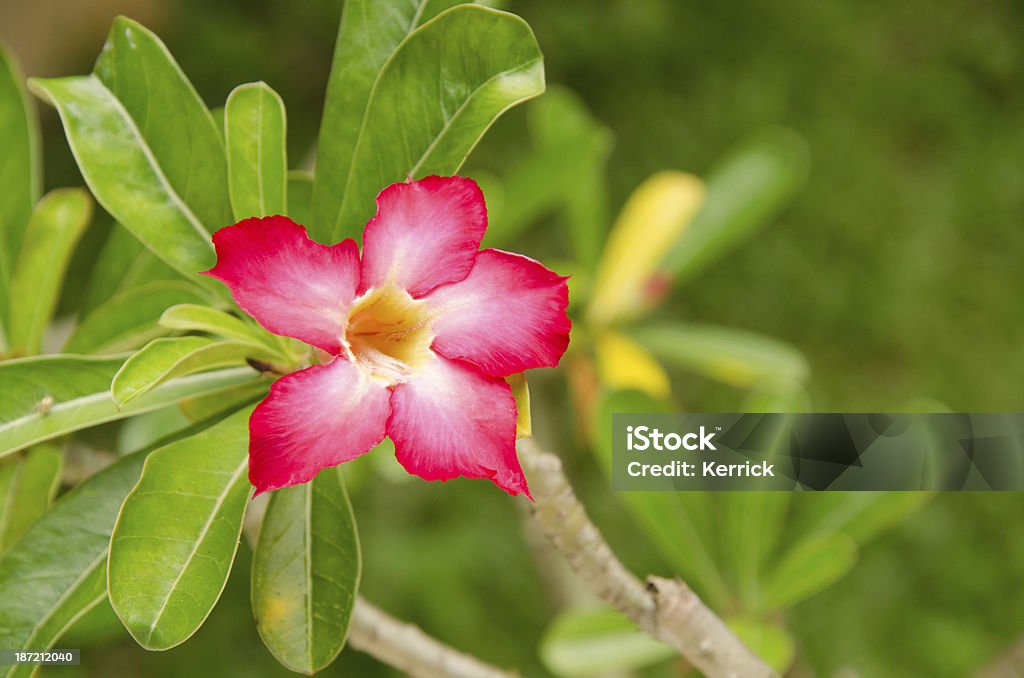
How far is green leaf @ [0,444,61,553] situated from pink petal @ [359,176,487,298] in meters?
0.32

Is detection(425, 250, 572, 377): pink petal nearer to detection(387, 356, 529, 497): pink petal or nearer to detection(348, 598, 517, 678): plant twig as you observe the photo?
detection(387, 356, 529, 497): pink petal

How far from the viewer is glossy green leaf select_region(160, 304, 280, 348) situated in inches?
16.8

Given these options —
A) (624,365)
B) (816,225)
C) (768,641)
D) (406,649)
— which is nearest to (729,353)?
(624,365)

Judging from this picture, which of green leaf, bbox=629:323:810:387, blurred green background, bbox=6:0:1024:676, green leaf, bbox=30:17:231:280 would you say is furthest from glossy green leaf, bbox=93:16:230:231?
blurred green background, bbox=6:0:1024:676

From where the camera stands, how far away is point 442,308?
0.40 meters

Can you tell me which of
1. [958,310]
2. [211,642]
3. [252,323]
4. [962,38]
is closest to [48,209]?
[252,323]

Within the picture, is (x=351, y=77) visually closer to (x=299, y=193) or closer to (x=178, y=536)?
(x=299, y=193)

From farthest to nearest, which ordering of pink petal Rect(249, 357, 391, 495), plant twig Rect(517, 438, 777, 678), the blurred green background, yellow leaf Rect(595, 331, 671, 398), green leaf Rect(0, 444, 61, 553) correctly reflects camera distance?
the blurred green background
yellow leaf Rect(595, 331, 671, 398)
green leaf Rect(0, 444, 61, 553)
plant twig Rect(517, 438, 777, 678)
pink petal Rect(249, 357, 391, 495)

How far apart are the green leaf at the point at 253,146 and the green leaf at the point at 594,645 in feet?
1.76

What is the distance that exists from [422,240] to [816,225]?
4.97 ft

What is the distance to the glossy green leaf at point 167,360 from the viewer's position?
39 cm

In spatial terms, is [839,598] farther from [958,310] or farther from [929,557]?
[958,310]

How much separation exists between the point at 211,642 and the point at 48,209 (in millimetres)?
1097

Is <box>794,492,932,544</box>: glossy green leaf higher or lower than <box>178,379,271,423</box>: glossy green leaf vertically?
lower
